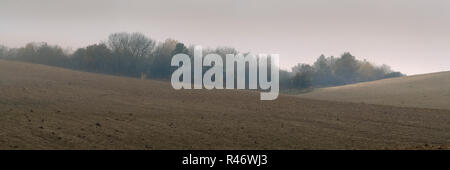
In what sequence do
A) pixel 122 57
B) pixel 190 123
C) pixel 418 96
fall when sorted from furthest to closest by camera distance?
pixel 122 57 < pixel 418 96 < pixel 190 123

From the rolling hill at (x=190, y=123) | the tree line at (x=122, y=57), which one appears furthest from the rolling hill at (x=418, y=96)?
the tree line at (x=122, y=57)

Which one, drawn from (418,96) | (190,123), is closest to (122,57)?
(418,96)

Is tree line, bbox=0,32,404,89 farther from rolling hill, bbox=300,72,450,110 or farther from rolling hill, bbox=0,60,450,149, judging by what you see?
rolling hill, bbox=0,60,450,149

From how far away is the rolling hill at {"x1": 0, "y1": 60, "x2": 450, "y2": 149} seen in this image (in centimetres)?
1437

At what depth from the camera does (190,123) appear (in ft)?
63.7

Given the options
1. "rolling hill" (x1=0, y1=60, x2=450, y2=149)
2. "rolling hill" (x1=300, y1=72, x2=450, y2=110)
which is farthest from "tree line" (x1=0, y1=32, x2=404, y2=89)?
"rolling hill" (x1=0, y1=60, x2=450, y2=149)

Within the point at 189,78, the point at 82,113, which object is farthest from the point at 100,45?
the point at 82,113

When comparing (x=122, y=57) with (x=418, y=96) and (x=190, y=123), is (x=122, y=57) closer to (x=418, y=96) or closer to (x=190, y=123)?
(x=418, y=96)

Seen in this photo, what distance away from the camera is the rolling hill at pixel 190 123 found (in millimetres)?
14367

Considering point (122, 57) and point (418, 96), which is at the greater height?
point (122, 57)

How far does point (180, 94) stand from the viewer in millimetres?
35469

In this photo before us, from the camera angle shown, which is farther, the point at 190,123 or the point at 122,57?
the point at 122,57
